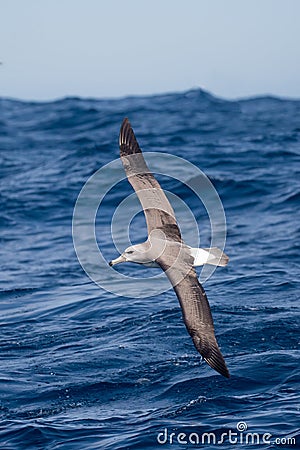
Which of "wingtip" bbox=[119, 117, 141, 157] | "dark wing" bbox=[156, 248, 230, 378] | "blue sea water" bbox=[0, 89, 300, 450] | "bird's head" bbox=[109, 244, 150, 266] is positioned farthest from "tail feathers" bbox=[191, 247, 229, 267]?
"wingtip" bbox=[119, 117, 141, 157]

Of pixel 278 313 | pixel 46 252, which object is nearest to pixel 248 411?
pixel 278 313

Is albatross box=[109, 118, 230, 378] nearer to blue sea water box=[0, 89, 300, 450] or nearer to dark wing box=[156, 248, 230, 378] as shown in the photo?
dark wing box=[156, 248, 230, 378]

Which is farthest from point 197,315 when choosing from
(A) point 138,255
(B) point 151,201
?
(B) point 151,201

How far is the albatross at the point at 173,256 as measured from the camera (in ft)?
29.1

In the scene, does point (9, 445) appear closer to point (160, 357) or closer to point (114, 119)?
point (160, 357)

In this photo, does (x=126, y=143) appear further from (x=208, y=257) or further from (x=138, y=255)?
(x=208, y=257)

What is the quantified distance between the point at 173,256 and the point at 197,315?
0.96 metres

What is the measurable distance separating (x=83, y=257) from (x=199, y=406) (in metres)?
6.96

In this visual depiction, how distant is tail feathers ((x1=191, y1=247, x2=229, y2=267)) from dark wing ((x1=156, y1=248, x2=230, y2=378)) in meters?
0.32

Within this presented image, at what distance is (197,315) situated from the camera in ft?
29.4

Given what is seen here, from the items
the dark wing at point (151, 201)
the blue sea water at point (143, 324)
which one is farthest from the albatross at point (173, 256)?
the blue sea water at point (143, 324)

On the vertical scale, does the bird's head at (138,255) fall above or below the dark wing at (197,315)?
above

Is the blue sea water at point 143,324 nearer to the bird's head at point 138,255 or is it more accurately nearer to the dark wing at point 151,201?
the bird's head at point 138,255

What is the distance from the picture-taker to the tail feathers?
384 inches
